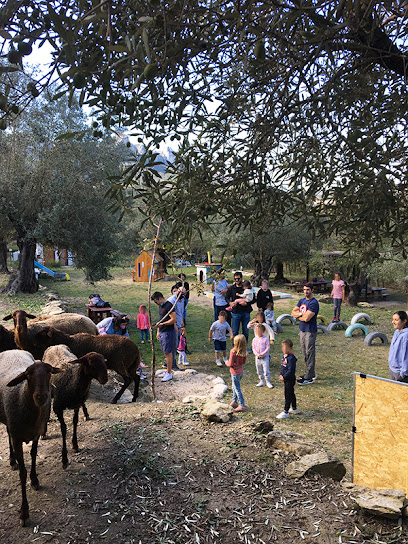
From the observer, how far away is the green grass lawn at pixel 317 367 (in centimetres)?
696

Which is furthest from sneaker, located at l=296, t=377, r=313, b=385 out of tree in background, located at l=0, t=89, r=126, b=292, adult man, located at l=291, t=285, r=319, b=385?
tree in background, located at l=0, t=89, r=126, b=292

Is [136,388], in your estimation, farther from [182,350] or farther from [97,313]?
[97,313]

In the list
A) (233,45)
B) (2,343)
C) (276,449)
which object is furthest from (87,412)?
(233,45)

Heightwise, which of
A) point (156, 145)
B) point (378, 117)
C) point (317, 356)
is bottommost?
point (317, 356)

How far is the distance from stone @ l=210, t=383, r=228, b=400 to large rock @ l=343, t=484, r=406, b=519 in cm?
421

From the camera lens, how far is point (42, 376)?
13.5 feet

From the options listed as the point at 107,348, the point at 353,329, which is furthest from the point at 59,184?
the point at 353,329

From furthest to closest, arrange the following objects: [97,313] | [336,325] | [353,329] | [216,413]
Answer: [336,325], [353,329], [97,313], [216,413]

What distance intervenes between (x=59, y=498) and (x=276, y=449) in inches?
102

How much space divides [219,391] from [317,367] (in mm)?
3333

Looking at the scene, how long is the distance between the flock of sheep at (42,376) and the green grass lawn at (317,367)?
2.60 meters

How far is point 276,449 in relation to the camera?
5301 mm

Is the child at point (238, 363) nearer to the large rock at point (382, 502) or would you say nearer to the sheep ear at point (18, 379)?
the large rock at point (382, 502)

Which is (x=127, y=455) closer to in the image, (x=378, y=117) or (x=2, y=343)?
(x=2, y=343)
